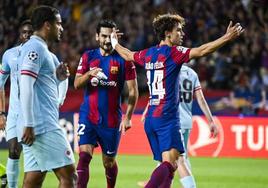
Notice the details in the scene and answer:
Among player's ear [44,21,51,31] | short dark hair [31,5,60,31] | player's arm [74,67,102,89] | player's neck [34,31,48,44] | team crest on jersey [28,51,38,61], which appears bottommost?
player's arm [74,67,102,89]

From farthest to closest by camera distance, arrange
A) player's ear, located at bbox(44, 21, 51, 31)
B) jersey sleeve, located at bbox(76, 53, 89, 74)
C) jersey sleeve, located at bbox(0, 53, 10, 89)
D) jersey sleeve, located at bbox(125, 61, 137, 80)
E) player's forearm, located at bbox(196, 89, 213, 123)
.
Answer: player's forearm, located at bbox(196, 89, 213, 123), jersey sleeve, located at bbox(125, 61, 137, 80), jersey sleeve, located at bbox(76, 53, 89, 74), jersey sleeve, located at bbox(0, 53, 10, 89), player's ear, located at bbox(44, 21, 51, 31)

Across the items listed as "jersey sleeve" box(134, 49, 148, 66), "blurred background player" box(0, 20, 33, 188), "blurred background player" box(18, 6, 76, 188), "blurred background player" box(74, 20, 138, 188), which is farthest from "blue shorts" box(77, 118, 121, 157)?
"blurred background player" box(18, 6, 76, 188)

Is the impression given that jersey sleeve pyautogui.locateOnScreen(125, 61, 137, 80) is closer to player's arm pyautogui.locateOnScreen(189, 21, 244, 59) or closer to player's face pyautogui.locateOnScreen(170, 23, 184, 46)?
player's face pyautogui.locateOnScreen(170, 23, 184, 46)

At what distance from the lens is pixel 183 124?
11.0 meters

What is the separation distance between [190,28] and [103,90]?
12.9 m

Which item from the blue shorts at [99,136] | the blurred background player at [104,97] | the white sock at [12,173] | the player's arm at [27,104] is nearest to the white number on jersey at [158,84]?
the blurred background player at [104,97]

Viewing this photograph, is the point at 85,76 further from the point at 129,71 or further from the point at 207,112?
the point at 207,112

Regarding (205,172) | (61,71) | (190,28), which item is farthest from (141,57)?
(190,28)

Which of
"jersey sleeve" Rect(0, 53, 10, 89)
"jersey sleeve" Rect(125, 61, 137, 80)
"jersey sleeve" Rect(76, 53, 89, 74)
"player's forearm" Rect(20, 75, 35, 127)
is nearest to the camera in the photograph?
"player's forearm" Rect(20, 75, 35, 127)

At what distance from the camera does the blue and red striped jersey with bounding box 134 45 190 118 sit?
855cm

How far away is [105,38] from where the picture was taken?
996cm

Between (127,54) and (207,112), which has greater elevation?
(127,54)

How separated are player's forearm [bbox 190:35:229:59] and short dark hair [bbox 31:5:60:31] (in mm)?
1627

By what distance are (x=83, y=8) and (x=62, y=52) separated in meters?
3.05
